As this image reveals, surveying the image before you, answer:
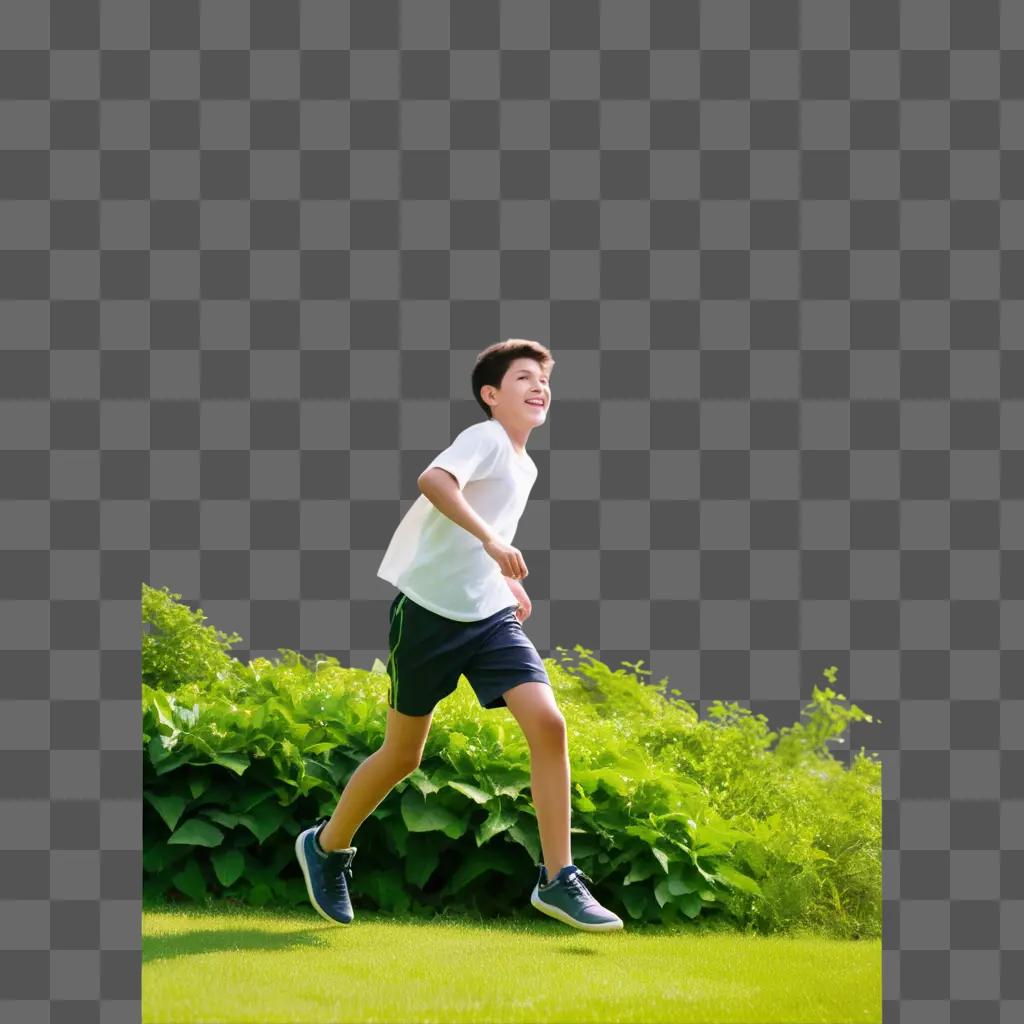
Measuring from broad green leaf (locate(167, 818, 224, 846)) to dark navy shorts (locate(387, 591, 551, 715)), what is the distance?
63.2 inches

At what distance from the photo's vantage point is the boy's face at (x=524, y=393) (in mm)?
6020

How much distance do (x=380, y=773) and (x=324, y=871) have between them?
577mm

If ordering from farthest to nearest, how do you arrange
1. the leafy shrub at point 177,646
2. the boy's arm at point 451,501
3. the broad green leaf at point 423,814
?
the leafy shrub at point 177,646
the broad green leaf at point 423,814
the boy's arm at point 451,501

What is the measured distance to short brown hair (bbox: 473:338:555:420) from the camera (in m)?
6.09

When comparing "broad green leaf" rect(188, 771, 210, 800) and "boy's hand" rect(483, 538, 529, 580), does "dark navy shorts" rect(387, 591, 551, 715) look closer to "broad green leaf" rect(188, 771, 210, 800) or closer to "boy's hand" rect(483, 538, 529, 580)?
"boy's hand" rect(483, 538, 529, 580)

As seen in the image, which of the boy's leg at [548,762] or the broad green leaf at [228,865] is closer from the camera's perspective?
the boy's leg at [548,762]

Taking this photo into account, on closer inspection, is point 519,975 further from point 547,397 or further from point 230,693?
point 230,693

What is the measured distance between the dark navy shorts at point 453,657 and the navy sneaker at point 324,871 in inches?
31.9

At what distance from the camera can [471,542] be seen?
19.2 feet

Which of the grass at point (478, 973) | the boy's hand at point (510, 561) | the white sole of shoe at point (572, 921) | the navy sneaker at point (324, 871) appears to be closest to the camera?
the grass at point (478, 973)

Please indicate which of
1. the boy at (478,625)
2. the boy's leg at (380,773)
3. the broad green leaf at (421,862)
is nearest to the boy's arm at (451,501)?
the boy at (478,625)

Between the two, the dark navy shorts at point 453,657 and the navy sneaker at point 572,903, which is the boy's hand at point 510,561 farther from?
the navy sneaker at point 572,903

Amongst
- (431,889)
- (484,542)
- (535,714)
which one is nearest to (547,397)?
(484,542)

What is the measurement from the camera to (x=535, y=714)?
5621 millimetres
